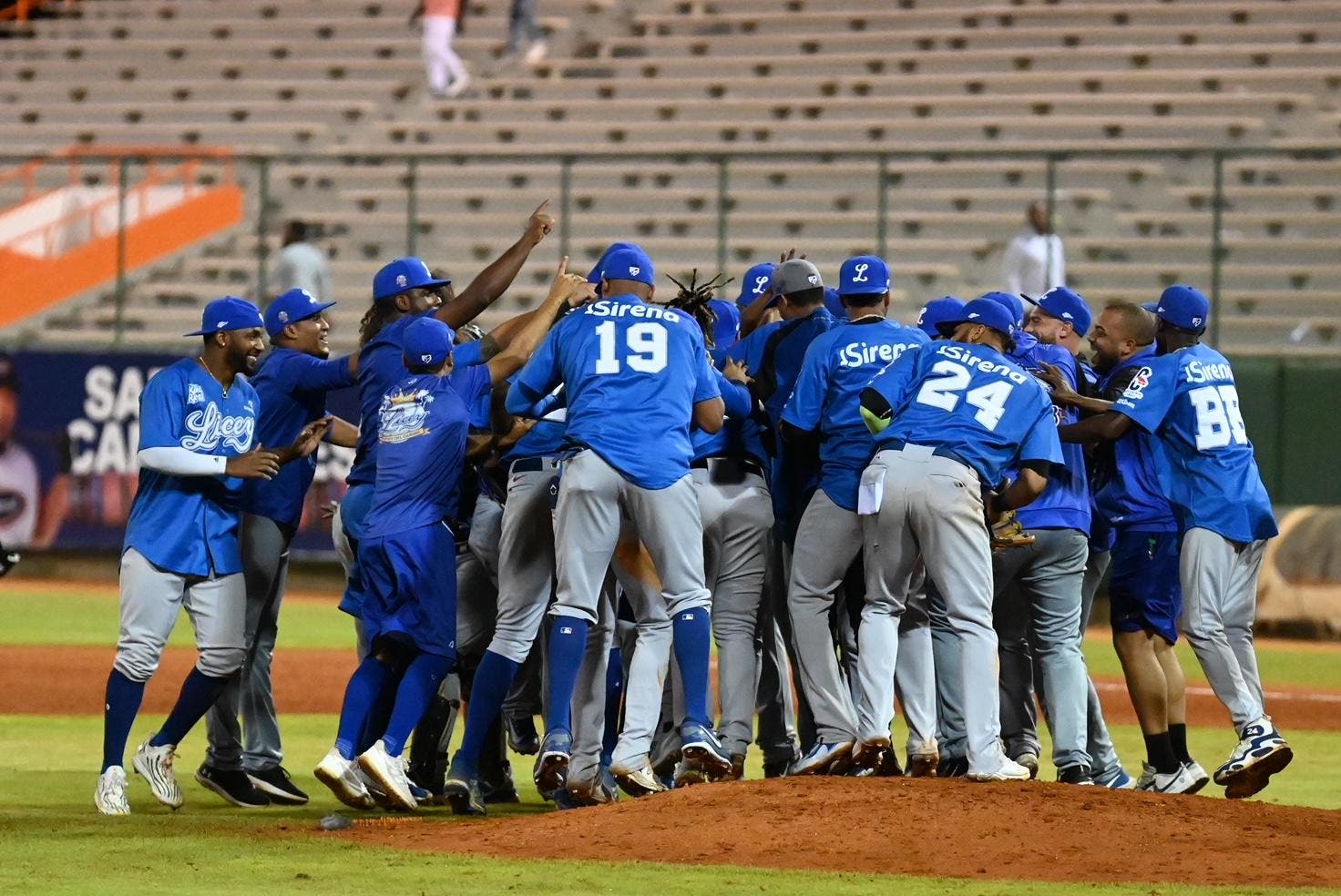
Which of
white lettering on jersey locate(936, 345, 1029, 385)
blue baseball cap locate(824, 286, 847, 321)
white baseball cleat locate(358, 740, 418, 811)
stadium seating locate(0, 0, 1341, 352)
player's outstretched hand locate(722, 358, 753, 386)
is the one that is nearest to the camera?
white baseball cleat locate(358, 740, 418, 811)

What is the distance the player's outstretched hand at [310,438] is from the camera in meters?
8.70

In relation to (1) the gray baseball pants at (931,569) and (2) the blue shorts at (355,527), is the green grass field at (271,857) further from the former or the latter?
(1) the gray baseball pants at (931,569)

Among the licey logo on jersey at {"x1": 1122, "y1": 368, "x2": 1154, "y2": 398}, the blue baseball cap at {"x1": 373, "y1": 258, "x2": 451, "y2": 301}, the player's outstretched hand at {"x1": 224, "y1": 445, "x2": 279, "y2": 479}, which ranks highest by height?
the blue baseball cap at {"x1": 373, "y1": 258, "x2": 451, "y2": 301}

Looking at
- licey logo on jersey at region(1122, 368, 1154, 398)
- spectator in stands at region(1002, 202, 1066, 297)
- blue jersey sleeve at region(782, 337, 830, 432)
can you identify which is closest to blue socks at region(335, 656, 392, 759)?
blue jersey sleeve at region(782, 337, 830, 432)

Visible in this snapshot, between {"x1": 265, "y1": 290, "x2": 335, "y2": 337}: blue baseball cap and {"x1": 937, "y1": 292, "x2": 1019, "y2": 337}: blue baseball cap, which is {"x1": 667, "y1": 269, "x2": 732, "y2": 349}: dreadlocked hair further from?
{"x1": 265, "y1": 290, "x2": 335, "y2": 337}: blue baseball cap

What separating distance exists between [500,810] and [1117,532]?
300cm

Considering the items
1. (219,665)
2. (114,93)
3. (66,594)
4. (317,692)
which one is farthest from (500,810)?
(114,93)

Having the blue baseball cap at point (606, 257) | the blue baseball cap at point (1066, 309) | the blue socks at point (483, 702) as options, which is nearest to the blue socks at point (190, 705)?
the blue socks at point (483, 702)

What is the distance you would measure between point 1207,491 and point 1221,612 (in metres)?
0.52

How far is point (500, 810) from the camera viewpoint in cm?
877

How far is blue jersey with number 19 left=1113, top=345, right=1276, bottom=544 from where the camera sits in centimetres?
896

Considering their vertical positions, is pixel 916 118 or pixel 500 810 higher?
pixel 916 118

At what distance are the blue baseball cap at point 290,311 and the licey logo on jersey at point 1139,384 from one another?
11.4 ft

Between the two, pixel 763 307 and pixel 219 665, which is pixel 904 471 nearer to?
pixel 763 307
